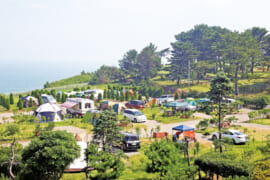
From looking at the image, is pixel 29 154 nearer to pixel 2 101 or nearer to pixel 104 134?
pixel 104 134

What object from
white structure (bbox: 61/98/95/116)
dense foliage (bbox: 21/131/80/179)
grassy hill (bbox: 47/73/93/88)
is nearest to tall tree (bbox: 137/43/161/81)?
grassy hill (bbox: 47/73/93/88)

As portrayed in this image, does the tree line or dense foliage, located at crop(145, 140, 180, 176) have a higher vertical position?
the tree line

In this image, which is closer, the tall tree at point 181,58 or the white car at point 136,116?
the white car at point 136,116

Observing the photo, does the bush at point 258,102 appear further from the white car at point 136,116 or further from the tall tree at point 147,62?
the tall tree at point 147,62

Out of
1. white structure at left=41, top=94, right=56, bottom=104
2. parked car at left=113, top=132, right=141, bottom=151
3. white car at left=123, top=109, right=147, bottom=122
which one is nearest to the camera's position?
parked car at left=113, top=132, right=141, bottom=151

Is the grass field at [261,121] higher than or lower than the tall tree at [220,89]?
Result: lower

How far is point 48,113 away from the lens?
27875 mm

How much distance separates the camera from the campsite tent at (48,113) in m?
27.6

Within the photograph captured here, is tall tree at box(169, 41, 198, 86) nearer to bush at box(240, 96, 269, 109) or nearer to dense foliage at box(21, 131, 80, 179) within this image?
bush at box(240, 96, 269, 109)

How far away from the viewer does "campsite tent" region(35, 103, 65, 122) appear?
27.6m

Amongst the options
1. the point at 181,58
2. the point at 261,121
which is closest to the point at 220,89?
the point at 261,121

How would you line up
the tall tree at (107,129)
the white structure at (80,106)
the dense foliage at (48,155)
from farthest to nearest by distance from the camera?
1. the white structure at (80,106)
2. the tall tree at (107,129)
3. the dense foliage at (48,155)

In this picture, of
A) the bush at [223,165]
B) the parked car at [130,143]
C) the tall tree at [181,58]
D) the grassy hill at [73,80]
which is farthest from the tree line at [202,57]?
the bush at [223,165]

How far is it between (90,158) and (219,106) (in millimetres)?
8608
